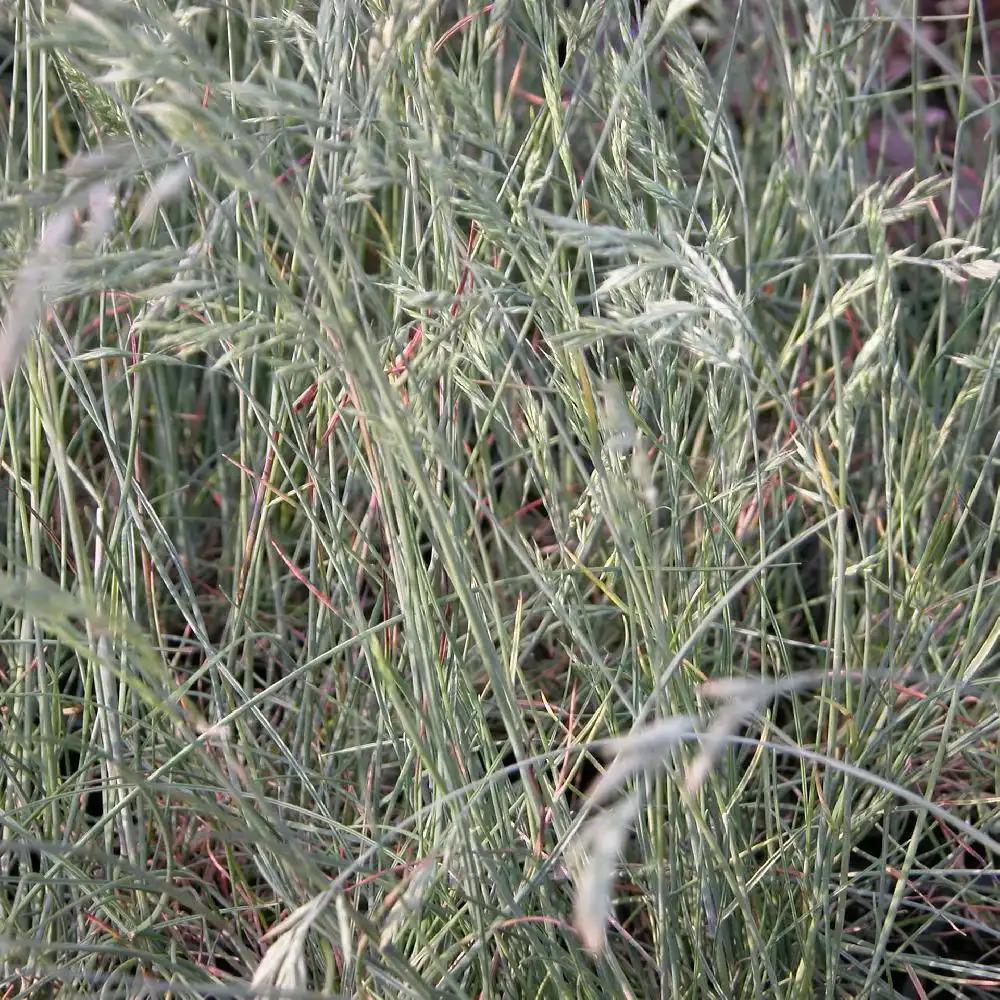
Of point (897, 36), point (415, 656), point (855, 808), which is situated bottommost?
point (855, 808)

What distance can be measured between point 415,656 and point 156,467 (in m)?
0.77

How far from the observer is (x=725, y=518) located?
810 mm

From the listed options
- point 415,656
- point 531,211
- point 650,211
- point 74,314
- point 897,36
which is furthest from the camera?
point 897,36

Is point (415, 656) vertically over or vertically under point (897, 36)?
under

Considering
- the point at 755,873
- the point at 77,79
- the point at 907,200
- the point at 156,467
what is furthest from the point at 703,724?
the point at 156,467

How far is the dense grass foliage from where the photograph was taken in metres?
0.54

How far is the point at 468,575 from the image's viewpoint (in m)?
0.81

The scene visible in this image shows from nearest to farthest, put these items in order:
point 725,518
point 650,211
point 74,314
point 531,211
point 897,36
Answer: point 531,211, point 725,518, point 650,211, point 74,314, point 897,36

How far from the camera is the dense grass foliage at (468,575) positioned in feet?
1.77

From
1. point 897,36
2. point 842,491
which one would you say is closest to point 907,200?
point 842,491

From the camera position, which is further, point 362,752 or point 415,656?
point 362,752

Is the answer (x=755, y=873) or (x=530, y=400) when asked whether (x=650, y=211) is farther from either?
(x=755, y=873)

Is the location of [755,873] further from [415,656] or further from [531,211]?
[531,211]

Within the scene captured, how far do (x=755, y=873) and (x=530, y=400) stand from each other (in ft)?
1.19
